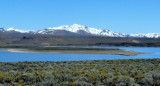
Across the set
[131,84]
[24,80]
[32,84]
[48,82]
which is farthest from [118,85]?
[24,80]

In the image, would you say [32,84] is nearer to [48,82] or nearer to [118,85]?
[48,82]

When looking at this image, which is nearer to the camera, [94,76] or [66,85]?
[66,85]

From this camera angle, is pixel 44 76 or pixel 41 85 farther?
pixel 44 76

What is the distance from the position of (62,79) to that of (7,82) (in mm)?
2722

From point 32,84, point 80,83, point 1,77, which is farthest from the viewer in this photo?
point 1,77

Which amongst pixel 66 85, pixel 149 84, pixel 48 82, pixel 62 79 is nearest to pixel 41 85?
pixel 48 82

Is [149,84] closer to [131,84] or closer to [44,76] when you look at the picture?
[131,84]

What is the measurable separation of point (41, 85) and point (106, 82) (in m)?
3.08

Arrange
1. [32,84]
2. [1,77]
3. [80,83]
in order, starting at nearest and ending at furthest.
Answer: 1. [80,83]
2. [32,84]
3. [1,77]

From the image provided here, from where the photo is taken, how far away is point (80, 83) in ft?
38.4

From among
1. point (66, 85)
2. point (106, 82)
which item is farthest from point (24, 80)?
point (106, 82)

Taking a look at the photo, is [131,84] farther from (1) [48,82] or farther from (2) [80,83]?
(1) [48,82]

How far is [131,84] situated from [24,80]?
17.8 feet

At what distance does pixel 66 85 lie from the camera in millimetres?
11898
